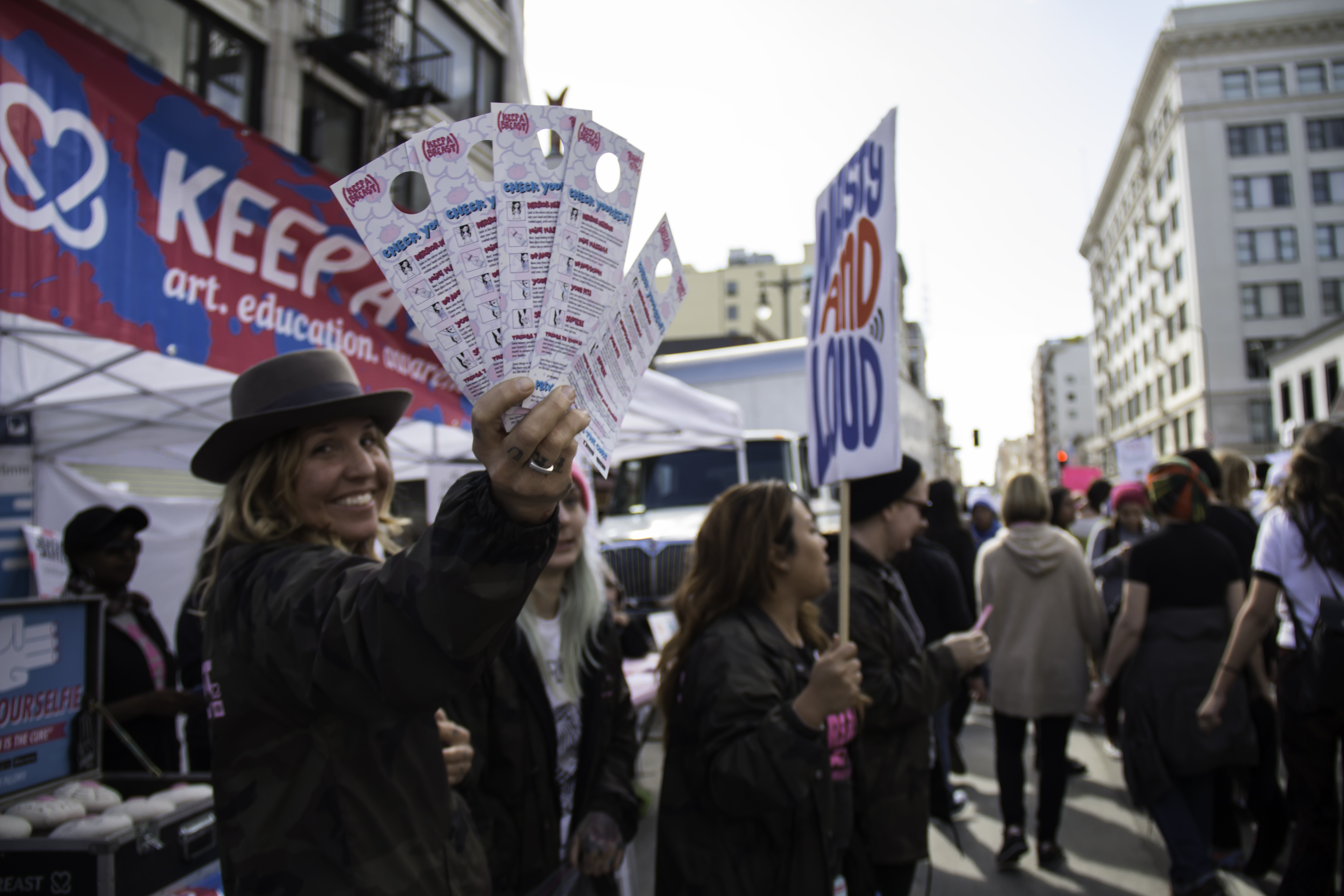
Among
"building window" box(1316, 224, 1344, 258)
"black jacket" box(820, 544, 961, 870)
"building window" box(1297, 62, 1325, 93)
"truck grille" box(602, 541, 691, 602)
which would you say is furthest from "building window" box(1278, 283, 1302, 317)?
"black jacket" box(820, 544, 961, 870)

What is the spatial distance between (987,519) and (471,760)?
878cm

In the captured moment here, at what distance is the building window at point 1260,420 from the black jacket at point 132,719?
2258 inches

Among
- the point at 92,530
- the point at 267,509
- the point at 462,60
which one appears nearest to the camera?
the point at 267,509

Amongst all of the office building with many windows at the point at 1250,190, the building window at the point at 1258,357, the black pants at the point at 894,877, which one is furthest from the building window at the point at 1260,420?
the black pants at the point at 894,877

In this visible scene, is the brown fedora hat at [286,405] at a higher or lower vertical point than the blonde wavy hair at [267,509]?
higher

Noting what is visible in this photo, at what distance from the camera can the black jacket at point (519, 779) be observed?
2.26 meters

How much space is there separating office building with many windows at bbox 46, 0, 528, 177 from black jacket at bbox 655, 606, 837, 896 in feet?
Answer: 24.2

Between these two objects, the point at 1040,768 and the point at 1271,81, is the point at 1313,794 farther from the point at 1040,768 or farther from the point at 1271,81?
the point at 1271,81

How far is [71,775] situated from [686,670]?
6.39ft

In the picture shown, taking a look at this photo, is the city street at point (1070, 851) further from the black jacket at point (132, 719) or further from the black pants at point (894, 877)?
the black jacket at point (132, 719)

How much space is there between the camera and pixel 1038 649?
455 cm

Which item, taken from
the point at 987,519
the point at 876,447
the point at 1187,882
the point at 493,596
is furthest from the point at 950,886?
the point at 987,519

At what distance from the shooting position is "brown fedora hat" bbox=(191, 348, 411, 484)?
176cm

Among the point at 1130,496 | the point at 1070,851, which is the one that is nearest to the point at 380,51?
the point at 1130,496
